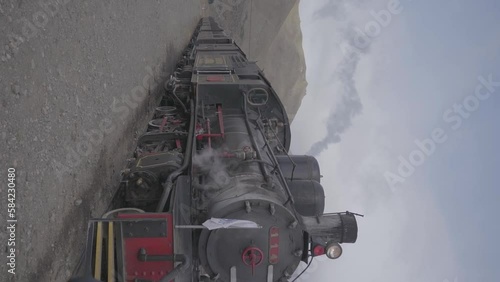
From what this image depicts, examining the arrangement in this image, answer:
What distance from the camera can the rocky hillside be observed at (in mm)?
24836

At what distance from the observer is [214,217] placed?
139 inches

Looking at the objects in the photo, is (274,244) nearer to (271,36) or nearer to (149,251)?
(149,251)

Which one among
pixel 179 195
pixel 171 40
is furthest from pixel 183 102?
pixel 179 195

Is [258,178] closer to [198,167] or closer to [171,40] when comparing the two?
[198,167]

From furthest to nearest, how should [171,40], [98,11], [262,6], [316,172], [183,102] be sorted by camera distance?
[262,6], [171,40], [183,102], [316,172], [98,11]

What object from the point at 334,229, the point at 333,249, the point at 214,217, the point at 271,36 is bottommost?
the point at 333,249

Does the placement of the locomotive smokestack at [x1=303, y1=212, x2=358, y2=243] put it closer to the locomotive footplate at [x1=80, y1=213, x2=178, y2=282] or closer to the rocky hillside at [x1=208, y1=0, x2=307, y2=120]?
the locomotive footplate at [x1=80, y1=213, x2=178, y2=282]

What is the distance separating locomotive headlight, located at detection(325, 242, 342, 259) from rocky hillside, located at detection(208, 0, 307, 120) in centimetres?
2217

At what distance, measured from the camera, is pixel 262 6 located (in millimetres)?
27781

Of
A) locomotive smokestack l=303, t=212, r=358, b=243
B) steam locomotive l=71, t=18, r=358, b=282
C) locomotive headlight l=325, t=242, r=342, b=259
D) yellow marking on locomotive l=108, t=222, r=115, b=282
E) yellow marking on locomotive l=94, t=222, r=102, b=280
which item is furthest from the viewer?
locomotive smokestack l=303, t=212, r=358, b=243

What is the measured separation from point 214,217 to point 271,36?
89.6 feet

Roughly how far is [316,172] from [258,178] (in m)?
1.24

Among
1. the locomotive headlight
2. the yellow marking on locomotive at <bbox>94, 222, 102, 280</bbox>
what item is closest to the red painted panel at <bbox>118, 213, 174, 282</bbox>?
the yellow marking on locomotive at <bbox>94, 222, 102, 280</bbox>

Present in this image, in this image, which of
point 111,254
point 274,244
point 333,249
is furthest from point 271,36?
point 111,254
